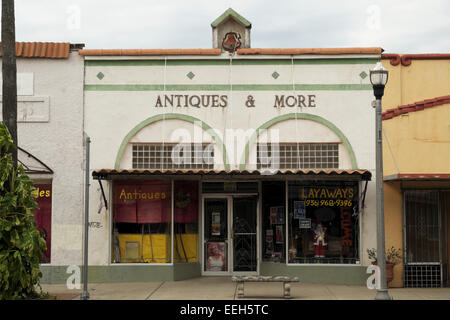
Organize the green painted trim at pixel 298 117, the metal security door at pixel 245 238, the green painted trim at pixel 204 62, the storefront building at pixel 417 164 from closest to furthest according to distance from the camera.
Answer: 1. the storefront building at pixel 417 164
2. the green painted trim at pixel 298 117
3. the green painted trim at pixel 204 62
4. the metal security door at pixel 245 238

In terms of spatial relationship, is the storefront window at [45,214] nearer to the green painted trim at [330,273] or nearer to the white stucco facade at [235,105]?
the white stucco facade at [235,105]

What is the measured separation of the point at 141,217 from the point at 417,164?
7.31 meters

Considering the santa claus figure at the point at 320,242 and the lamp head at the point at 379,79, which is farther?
the santa claus figure at the point at 320,242

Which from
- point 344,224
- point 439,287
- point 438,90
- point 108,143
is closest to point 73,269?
point 108,143

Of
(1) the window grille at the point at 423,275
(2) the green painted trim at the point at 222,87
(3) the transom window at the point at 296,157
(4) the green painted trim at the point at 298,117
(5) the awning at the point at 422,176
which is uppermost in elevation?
(2) the green painted trim at the point at 222,87

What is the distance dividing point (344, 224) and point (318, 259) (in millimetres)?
1160

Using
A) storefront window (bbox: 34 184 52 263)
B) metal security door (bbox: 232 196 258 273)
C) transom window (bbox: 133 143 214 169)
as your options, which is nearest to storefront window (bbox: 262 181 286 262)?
A: metal security door (bbox: 232 196 258 273)

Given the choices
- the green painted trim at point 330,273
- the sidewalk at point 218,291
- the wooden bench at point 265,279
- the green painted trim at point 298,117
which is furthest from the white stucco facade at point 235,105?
the wooden bench at point 265,279

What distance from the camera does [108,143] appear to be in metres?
17.2

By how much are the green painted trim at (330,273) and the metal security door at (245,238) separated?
1.22 m

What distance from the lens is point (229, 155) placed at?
1717 centimetres

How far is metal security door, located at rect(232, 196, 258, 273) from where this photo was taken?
1758cm

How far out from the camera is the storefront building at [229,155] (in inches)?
664

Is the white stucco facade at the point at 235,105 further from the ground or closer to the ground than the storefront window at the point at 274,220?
further from the ground
